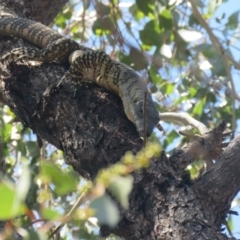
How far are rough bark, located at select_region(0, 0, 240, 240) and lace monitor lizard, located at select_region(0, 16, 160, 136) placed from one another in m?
0.16

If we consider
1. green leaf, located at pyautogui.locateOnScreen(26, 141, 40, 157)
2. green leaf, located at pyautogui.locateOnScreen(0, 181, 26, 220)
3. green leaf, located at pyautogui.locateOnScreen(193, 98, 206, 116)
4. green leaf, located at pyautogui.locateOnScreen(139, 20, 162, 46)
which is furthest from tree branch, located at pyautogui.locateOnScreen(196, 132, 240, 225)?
green leaf, located at pyautogui.locateOnScreen(193, 98, 206, 116)

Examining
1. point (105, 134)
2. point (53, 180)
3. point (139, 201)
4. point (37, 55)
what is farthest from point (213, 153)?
point (53, 180)

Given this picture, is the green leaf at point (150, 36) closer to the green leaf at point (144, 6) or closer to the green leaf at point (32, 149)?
the green leaf at point (144, 6)

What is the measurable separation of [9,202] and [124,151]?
153 centimetres

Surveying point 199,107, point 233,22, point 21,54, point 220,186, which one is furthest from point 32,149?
point 220,186

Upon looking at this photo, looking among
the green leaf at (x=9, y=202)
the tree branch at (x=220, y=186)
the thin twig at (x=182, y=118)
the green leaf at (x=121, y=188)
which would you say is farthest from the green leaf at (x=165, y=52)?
the green leaf at (x=9, y=202)

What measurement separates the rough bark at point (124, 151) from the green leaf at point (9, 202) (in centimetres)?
110

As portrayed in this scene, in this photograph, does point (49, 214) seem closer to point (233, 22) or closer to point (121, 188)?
point (121, 188)

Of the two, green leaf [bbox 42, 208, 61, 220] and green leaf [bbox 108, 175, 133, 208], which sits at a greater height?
green leaf [bbox 108, 175, 133, 208]

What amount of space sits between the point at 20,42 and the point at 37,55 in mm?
364

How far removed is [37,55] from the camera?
129 inches

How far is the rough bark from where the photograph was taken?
1839 millimetres

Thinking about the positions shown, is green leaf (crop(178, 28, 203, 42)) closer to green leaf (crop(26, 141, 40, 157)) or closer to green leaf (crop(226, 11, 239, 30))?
green leaf (crop(226, 11, 239, 30))

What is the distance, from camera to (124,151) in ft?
7.28
